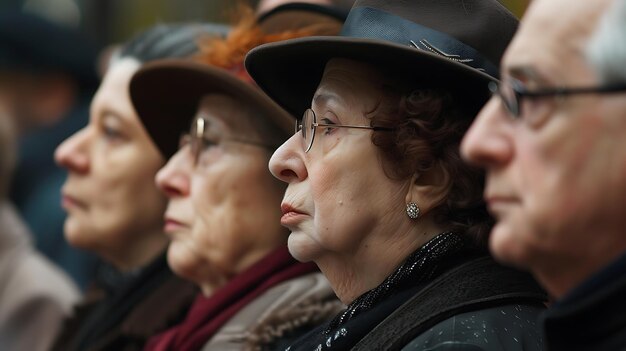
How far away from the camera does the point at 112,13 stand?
39.0 ft

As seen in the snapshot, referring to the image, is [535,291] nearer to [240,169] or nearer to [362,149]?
[362,149]

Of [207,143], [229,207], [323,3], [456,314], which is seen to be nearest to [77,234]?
[207,143]

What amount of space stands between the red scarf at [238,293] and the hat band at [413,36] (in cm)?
110

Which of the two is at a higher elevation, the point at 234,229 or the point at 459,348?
the point at 459,348

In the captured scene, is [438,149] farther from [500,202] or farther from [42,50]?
[42,50]

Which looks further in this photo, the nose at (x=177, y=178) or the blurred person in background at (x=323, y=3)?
the blurred person in background at (x=323, y=3)

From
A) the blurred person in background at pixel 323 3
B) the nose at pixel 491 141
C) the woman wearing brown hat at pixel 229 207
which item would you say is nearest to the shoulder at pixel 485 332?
the nose at pixel 491 141

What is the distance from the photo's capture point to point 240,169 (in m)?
4.26

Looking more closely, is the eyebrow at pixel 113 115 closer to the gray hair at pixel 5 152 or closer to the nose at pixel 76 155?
the nose at pixel 76 155

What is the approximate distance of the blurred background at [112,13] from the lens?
427 inches

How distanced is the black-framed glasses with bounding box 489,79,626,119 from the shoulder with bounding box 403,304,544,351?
0.64m

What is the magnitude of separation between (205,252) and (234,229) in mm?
137

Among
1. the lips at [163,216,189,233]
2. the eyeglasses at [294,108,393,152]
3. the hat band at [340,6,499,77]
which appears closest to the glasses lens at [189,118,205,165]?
the lips at [163,216,189,233]

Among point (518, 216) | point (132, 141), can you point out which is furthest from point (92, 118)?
point (518, 216)
